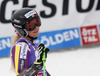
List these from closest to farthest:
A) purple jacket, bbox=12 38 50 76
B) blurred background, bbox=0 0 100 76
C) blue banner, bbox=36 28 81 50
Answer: purple jacket, bbox=12 38 50 76, blurred background, bbox=0 0 100 76, blue banner, bbox=36 28 81 50

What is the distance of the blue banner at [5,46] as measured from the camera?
20.8 feet

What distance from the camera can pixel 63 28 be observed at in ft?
21.3

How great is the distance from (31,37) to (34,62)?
33cm

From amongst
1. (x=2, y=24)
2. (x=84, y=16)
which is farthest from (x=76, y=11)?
(x=2, y=24)

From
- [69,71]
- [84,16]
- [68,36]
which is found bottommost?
[69,71]

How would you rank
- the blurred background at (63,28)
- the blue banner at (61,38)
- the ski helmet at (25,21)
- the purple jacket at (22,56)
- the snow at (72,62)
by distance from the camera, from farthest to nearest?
1. the blue banner at (61,38)
2. the blurred background at (63,28)
3. the snow at (72,62)
4. the ski helmet at (25,21)
5. the purple jacket at (22,56)

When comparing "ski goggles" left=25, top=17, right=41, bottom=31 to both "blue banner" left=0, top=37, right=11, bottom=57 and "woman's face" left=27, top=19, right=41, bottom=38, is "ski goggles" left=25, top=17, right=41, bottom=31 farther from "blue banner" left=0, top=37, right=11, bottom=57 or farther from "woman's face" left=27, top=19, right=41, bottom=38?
"blue banner" left=0, top=37, right=11, bottom=57

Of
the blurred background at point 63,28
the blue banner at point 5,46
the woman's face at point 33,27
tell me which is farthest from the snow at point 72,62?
the woman's face at point 33,27

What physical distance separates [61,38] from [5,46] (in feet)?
4.10

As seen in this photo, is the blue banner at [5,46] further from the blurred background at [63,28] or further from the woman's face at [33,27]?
the woman's face at [33,27]

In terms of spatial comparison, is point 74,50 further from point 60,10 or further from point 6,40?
point 6,40

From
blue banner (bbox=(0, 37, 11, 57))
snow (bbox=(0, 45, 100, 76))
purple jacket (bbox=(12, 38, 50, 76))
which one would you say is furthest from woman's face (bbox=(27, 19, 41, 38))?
blue banner (bbox=(0, 37, 11, 57))

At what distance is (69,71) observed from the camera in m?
5.35

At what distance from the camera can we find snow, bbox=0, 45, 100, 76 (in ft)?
17.4
